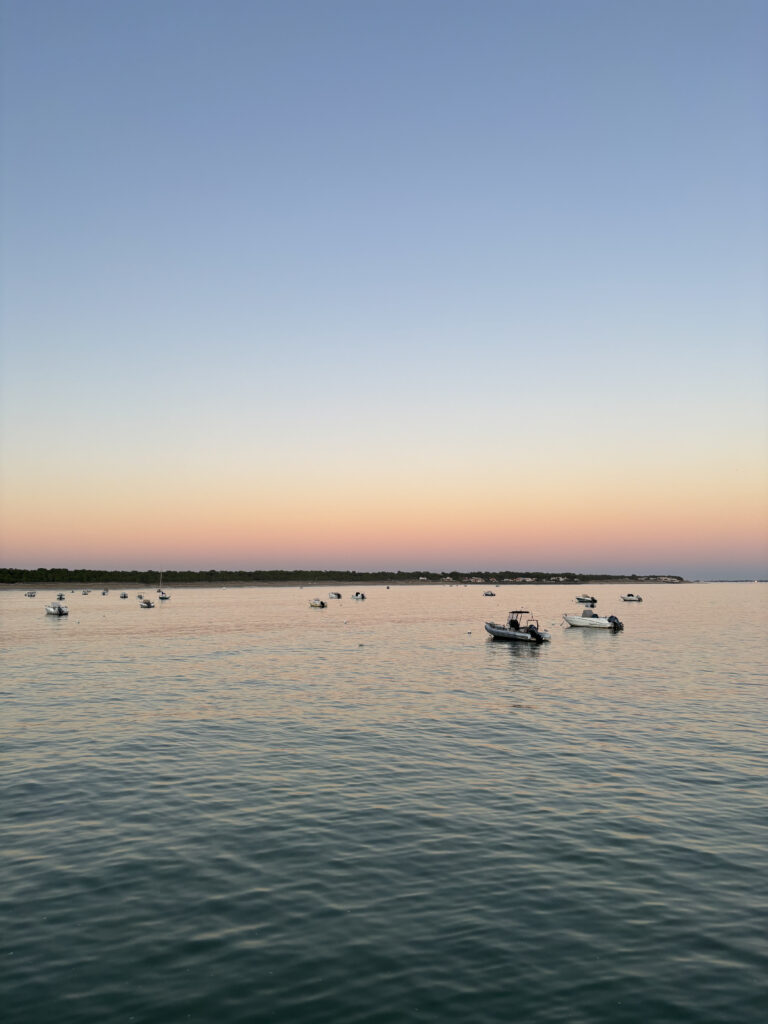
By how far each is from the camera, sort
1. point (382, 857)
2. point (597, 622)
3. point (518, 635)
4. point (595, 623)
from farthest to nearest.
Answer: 1. point (595, 623)
2. point (597, 622)
3. point (518, 635)
4. point (382, 857)

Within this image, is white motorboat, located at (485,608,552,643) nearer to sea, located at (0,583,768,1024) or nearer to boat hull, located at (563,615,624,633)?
boat hull, located at (563,615,624,633)

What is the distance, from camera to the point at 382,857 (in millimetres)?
20672

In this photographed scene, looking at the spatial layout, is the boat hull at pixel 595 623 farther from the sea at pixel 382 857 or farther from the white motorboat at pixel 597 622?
the sea at pixel 382 857

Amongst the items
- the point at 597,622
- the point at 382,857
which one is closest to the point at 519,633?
the point at 597,622

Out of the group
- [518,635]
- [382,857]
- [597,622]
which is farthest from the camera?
[597,622]

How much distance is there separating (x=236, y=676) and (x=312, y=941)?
4487 cm

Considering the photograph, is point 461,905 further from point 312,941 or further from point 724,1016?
point 724,1016

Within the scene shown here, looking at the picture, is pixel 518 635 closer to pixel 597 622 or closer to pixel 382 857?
pixel 597 622

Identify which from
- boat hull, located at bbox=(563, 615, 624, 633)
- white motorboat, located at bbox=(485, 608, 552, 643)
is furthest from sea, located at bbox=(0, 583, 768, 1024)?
boat hull, located at bbox=(563, 615, 624, 633)

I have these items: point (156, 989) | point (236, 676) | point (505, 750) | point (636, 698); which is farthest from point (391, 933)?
point (236, 676)

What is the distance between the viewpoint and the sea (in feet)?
45.4

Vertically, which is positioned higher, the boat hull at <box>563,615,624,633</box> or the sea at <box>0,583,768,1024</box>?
the sea at <box>0,583,768,1024</box>

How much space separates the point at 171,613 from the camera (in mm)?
145375

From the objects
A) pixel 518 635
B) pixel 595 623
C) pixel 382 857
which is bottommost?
pixel 595 623
